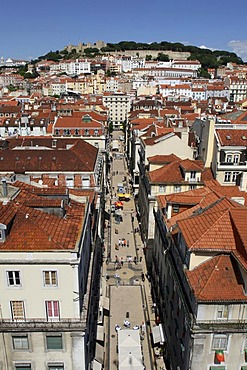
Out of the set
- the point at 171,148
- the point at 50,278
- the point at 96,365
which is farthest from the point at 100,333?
the point at 171,148

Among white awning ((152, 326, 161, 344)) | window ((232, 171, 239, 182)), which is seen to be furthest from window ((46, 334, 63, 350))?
window ((232, 171, 239, 182))

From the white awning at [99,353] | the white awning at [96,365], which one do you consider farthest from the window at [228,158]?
the white awning at [96,365]

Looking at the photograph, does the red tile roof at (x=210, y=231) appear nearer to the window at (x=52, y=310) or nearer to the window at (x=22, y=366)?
the window at (x=52, y=310)

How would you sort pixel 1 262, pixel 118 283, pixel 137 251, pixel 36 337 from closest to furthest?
pixel 1 262
pixel 36 337
pixel 118 283
pixel 137 251

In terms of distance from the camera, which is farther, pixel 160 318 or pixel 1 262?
pixel 160 318

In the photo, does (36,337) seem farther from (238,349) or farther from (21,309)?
(238,349)

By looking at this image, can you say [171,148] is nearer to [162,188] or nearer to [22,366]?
[162,188]

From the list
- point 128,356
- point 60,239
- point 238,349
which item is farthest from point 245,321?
point 60,239

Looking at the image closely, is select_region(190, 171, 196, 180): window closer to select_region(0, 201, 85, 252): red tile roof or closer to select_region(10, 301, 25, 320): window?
select_region(0, 201, 85, 252): red tile roof
